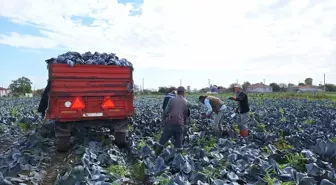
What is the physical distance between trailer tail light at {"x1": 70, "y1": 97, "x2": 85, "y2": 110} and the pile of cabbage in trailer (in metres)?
0.79

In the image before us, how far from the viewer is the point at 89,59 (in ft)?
23.4

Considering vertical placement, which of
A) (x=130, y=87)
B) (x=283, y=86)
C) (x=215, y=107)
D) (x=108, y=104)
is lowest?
(x=215, y=107)

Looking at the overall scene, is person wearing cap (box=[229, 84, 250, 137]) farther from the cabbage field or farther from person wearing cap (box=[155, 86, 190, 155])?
person wearing cap (box=[155, 86, 190, 155])

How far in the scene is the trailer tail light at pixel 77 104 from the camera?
6.89 meters

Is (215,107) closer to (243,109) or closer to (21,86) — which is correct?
(243,109)

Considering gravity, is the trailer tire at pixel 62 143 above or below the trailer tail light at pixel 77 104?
below

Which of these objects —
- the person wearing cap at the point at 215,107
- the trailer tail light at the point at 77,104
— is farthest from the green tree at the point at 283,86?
the trailer tail light at the point at 77,104

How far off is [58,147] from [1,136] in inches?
122

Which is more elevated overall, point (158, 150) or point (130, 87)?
point (130, 87)

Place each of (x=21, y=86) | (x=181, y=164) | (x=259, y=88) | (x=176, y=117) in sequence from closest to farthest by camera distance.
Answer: (x=181, y=164), (x=176, y=117), (x=21, y=86), (x=259, y=88)

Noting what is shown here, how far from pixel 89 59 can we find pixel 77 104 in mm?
1037

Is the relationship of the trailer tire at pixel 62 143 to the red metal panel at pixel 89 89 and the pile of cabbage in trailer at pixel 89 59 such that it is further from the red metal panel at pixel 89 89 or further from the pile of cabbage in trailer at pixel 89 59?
the pile of cabbage in trailer at pixel 89 59

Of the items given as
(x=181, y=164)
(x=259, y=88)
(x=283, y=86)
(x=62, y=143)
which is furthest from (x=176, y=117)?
(x=259, y=88)

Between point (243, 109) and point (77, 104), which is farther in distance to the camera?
point (243, 109)
